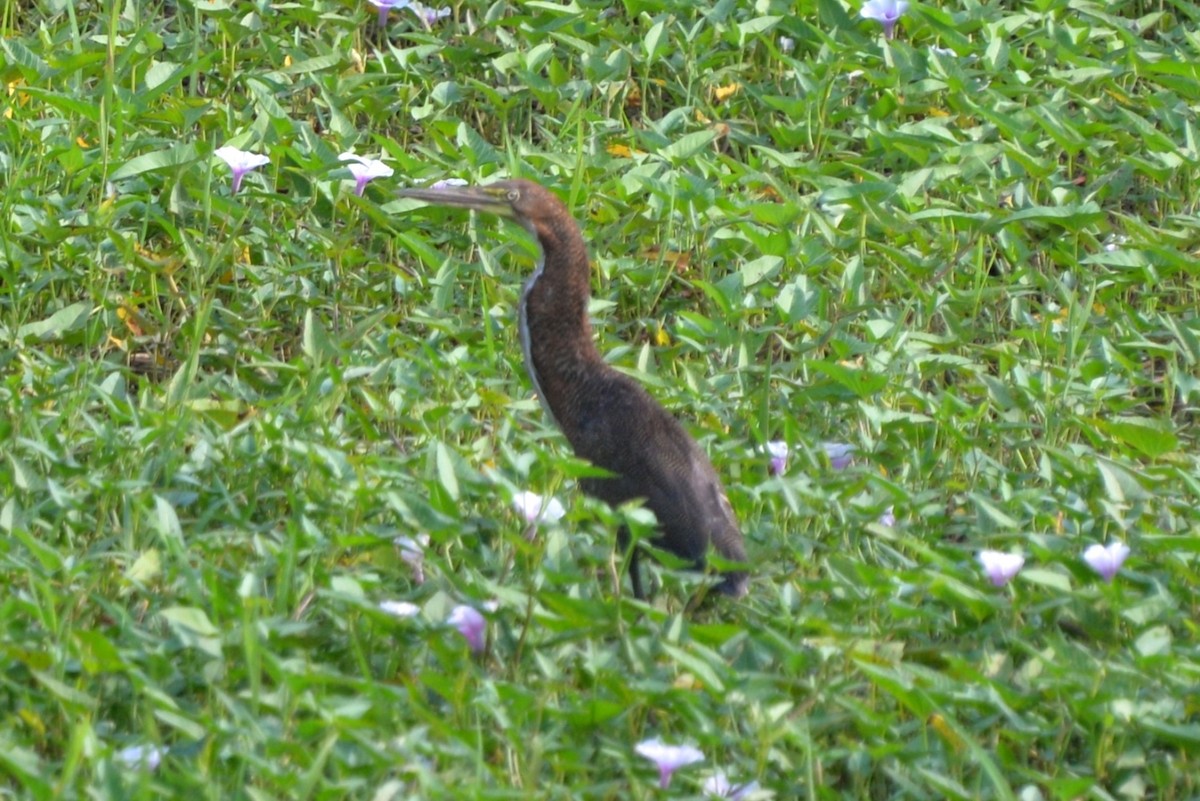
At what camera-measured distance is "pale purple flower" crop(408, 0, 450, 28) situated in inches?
270

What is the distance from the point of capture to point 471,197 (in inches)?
202

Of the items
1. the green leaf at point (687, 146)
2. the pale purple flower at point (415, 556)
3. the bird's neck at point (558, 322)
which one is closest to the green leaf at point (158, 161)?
the bird's neck at point (558, 322)

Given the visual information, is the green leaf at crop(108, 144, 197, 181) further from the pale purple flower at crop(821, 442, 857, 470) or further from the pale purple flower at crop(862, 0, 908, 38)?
the pale purple flower at crop(862, 0, 908, 38)

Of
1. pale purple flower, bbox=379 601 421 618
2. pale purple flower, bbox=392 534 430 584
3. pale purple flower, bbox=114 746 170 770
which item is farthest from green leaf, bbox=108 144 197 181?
pale purple flower, bbox=114 746 170 770

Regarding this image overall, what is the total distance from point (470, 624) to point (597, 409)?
0.94 m

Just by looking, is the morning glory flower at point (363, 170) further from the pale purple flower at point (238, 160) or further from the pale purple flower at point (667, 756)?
the pale purple flower at point (667, 756)

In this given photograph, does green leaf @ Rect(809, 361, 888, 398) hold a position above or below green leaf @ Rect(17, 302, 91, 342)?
above

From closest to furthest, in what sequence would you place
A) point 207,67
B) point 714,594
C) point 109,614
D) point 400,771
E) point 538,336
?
point 400,771 → point 109,614 → point 714,594 → point 538,336 → point 207,67

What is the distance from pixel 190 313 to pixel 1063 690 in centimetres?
271

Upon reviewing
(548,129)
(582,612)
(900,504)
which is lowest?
(548,129)

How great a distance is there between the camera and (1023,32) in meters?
7.15

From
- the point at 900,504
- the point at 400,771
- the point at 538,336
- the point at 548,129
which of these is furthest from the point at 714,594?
the point at 548,129

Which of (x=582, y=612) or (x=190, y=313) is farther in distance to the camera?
(x=190, y=313)

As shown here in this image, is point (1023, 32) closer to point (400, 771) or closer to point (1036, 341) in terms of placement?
point (1036, 341)
